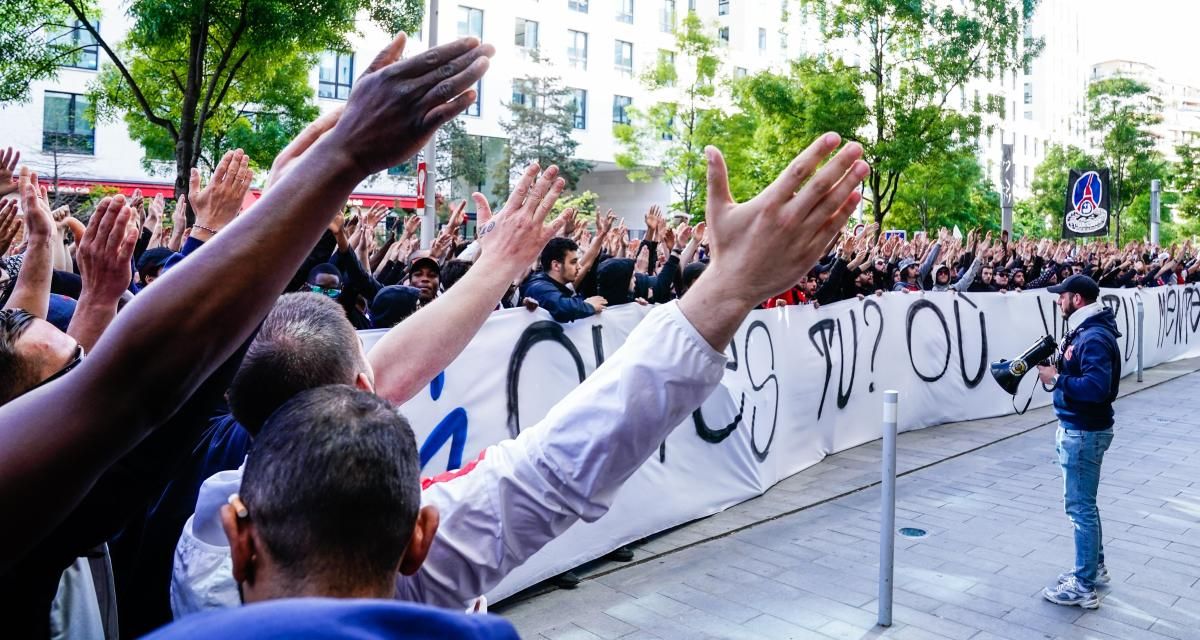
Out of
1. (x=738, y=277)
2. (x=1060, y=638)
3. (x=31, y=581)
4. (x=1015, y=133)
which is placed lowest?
(x=1060, y=638)

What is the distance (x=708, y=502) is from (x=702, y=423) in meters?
0.60

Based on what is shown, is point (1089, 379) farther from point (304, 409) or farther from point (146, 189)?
point (146, 189)

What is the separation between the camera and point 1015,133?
258 feet

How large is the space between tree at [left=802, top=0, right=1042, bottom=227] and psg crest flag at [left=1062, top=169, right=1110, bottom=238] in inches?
94.9

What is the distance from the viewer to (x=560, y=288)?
6008mm

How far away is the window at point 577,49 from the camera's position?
42062 mm

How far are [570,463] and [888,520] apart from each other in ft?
11.8

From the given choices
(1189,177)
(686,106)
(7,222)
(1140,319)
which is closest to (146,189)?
(686,106)

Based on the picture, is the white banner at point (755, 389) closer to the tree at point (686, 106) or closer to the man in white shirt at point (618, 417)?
the man in white shirt at point (618, 417)

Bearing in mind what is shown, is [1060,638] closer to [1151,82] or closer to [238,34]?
[238,34]

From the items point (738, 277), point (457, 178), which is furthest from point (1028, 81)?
point (738, 277)

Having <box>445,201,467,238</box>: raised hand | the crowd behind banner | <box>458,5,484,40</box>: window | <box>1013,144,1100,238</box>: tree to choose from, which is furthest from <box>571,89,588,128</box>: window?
the crowd behind banner

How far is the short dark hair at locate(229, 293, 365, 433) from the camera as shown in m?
1.70

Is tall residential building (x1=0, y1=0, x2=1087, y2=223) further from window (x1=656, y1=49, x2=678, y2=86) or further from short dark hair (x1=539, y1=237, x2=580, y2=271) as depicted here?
short dark hair (x1=539, y1=237, x2=580, y2=271)
